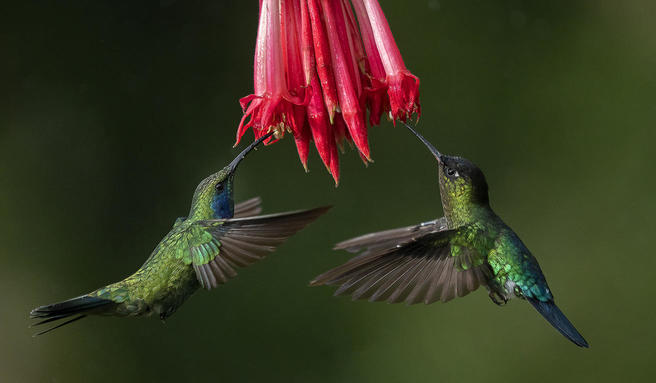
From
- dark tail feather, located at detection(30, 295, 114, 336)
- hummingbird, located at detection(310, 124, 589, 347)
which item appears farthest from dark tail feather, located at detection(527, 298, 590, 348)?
dark tail feather, located at detection(30, 295, 114, 336)

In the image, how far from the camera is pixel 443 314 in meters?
2.19

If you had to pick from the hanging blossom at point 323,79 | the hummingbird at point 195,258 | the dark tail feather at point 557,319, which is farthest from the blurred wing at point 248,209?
the dark tail feather at point 557,319

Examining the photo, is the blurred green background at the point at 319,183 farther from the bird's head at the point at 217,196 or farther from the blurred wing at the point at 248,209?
the bird's head at the point at 217,196

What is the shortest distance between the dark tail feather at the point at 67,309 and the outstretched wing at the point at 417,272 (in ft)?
1.24

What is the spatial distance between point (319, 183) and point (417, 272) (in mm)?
1180

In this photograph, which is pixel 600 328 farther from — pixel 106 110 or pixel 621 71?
pixel 106 110

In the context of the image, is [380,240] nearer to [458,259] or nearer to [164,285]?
[458,259]

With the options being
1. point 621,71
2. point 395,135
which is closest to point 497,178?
point 395,135

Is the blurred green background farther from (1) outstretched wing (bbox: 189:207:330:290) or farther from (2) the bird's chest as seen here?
(1) outstretched wing (bbox: 189:207:330:290)

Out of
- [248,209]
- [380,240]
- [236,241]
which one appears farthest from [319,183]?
[236,241]

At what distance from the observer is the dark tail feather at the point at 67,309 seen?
3.10 feet

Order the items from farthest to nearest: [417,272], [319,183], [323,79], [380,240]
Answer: [319,183] → [380,240] → [417,272] → [323,79]

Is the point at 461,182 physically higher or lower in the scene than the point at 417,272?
higher

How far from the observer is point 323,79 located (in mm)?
937
